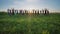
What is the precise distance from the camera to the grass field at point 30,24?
9.80ft

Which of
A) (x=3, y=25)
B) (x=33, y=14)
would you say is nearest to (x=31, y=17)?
(x=33, y=14)

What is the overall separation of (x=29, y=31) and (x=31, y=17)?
0.25m

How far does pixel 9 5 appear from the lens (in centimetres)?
309

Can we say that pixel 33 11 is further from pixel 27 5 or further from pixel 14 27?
pixel 14 27

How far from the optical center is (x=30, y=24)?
120 inches

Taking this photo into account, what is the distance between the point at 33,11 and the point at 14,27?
0.42 metres

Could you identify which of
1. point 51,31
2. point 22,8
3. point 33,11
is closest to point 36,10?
point 33,11

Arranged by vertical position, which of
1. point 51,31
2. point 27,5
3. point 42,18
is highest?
point 27,5

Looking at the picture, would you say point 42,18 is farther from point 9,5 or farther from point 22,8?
point 9,5

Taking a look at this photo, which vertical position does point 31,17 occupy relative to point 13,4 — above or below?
below

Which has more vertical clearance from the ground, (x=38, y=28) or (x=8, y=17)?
(x=8, y=17)

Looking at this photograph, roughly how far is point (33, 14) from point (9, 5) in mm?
443

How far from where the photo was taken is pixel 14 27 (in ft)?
9.89

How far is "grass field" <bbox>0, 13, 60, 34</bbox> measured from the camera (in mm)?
2986
